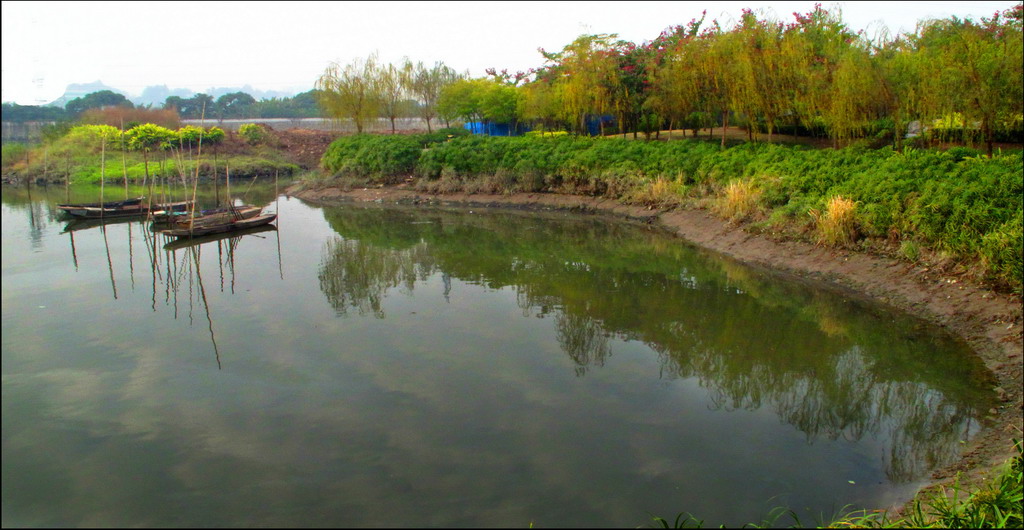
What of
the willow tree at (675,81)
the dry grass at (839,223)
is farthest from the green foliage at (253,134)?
the dry grass at (839,223)

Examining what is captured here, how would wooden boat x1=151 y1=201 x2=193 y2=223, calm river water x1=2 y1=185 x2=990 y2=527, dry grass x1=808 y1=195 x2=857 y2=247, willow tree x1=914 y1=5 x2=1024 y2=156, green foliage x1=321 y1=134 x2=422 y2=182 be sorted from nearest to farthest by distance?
calm river water x1=2 y1=185 x2=990 y2=527 → dry grass x1=808 y1=195 x2=857 y2=247 → willow tree x1=914 y1=5 x2=1024 y2=156 → wooden boat x1=151 y1=201 x2=193 y2=223 → green foliage x1=321 y1=134 x2=422 y2=182

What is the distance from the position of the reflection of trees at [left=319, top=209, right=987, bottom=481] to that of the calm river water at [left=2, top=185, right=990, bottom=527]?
0.15 feet

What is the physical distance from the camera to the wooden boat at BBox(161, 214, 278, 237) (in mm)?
17375

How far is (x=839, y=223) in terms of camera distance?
41.9 ft

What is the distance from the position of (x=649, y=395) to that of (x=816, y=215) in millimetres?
7232

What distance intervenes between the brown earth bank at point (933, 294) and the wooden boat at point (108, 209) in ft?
47.5

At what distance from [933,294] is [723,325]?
3.05 m

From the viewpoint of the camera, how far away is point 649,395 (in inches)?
316

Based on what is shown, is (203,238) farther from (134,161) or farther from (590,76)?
(134,161)

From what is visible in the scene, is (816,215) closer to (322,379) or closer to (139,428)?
(322,379)

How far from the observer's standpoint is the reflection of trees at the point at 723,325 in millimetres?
7535

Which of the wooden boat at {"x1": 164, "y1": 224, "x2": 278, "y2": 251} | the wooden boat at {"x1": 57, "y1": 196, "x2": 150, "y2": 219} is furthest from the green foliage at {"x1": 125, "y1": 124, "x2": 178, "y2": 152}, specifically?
the wooden boat at {"x1": 164, "y1": 224, "x2": 278, "y2": 251}

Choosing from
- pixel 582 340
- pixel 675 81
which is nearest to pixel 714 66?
pixel 675 81

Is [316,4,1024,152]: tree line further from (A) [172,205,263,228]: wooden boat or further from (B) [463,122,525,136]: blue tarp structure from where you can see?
(A) [172,205,263,228]: wooden boat
